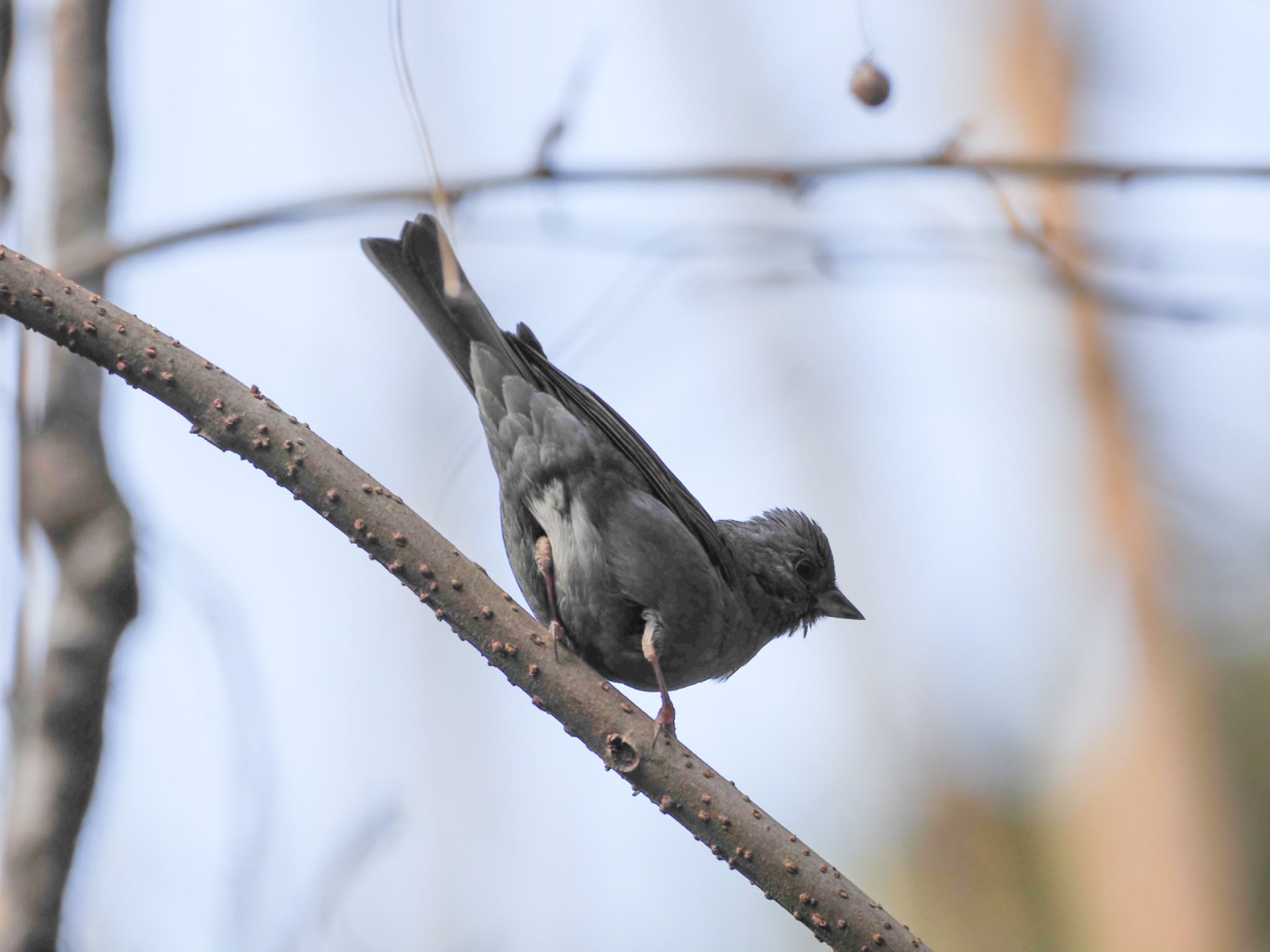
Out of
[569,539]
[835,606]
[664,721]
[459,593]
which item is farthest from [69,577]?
[835,606]

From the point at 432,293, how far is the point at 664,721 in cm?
156

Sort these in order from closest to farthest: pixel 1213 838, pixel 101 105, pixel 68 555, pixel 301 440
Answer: pixel 301 440 < pixel 68 555 < pixel 101 105 < pixel 1213 838

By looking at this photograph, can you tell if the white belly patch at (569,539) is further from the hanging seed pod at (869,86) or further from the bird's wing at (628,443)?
the hanging seed pod at (869,86)

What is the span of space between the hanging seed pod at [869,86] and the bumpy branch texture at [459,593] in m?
1.61

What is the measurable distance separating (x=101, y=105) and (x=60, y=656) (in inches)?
68.2

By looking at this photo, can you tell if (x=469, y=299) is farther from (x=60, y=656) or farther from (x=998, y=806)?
(x=998, y=806)

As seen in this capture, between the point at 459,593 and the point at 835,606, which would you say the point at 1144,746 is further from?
the point at 459,593

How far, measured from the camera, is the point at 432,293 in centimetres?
360

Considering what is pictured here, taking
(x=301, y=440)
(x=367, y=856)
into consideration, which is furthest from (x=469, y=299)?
(x=367, y=856)

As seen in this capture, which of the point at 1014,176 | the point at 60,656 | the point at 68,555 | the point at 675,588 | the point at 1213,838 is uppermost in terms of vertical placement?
the point at 1213,838

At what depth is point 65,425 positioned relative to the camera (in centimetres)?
302

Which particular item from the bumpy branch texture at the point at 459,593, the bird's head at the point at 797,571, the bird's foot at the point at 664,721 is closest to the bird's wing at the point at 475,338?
the bird's head at the point at 797,571

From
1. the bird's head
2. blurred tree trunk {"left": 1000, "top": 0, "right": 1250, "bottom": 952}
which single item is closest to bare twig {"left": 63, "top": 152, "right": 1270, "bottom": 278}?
the bird's head

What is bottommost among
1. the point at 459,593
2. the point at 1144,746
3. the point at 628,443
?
the point at 459,593
